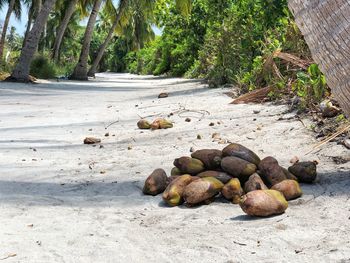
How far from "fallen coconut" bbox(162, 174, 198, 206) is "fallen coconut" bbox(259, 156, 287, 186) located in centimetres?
41

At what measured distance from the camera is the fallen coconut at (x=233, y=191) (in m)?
2.49

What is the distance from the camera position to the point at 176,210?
2.43 metres

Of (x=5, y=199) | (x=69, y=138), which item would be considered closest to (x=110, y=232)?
(x=5, y=199)

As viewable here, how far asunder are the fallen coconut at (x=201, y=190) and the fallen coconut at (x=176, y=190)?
0.04m

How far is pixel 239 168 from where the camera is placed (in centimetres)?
265

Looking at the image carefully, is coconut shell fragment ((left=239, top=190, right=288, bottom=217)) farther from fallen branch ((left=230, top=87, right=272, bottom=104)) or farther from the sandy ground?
fallen branch ((left=230, top=87, right=272, bottom=104))

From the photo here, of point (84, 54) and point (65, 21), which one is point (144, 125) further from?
point (65, 21)

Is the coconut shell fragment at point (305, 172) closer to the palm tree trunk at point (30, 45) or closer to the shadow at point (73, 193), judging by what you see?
the shadow at point (73, 193)

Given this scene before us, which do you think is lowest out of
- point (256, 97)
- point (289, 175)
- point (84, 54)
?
point (289, 175)

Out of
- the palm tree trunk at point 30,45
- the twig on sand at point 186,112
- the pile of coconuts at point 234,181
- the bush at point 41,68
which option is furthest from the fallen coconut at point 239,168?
the bush at point 41,68

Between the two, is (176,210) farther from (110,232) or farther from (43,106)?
→ (43,106)

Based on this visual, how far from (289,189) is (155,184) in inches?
29.5

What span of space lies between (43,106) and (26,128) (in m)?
2.46

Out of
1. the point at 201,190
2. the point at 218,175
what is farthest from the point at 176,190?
the point at 218,175
